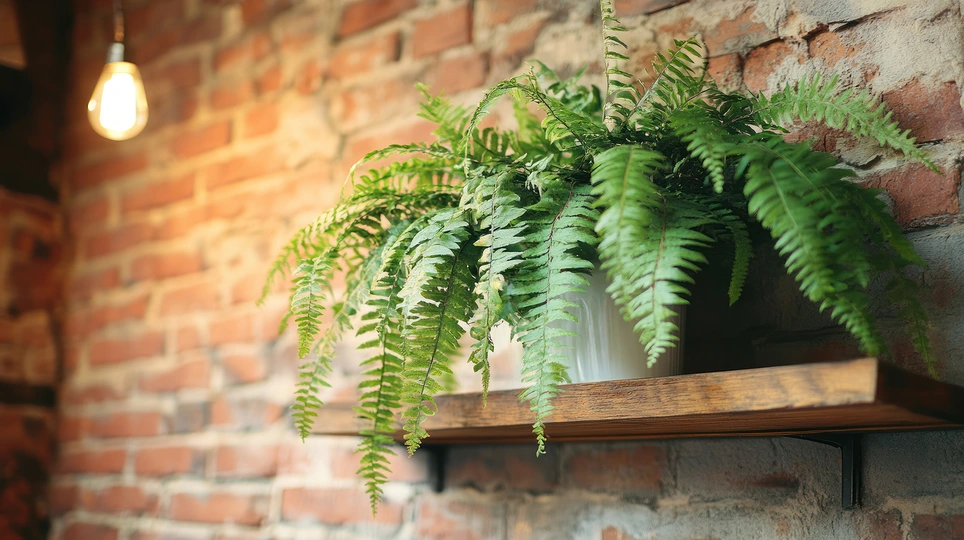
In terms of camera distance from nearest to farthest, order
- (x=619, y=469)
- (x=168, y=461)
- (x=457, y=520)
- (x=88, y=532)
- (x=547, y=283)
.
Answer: (x=547, y=283) < (x=619, y=469) < (x=457, y=520) < (x=168, y=461) < (x=88, y=532)

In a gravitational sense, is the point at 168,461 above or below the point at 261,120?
below

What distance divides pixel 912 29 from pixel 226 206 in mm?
1387

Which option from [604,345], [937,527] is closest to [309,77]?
[604,345]

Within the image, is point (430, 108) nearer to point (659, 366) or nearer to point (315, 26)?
point (659, 366)

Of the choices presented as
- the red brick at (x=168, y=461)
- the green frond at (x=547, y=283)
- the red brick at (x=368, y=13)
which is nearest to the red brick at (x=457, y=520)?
the green frond at (x=547, y=283)

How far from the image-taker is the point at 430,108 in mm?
1127

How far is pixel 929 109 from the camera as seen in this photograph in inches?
39.0

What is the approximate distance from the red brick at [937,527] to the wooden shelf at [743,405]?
Answer: 11 cm

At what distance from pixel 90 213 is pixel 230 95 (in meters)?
0.57

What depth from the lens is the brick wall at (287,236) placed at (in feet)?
3.27

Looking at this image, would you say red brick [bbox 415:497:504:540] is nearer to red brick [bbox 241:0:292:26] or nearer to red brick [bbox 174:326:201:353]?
red brick [bbox 174:326:201:353]

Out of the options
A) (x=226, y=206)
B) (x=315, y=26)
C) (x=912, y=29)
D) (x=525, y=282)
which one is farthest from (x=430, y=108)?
(x=226, y=206)

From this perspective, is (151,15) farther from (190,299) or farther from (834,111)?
(834,111)

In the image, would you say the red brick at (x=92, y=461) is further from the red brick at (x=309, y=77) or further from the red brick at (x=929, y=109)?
the red brick at (x=929, y=109)
